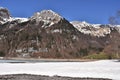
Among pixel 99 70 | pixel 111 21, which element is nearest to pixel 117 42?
pixel 111 21

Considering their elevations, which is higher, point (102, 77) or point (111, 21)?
point (111, 21)

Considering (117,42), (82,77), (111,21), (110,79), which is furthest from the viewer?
(117,42)

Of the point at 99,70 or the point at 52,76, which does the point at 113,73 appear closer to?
the point at 99,70

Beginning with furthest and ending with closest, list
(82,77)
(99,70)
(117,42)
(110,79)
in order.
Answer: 1. (117,42)
2. (99,70)
3. (82,77)
4. (110,79)

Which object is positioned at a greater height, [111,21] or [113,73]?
[111,21]

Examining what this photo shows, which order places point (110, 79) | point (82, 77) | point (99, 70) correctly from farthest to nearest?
1. point (99, 70)
2. point (82, 77)
3. point (110, 79)

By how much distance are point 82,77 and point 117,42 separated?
277ft

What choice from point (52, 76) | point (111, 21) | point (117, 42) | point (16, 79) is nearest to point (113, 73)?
point (52, 76)

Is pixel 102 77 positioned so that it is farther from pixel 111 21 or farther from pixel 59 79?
pixel 111 21

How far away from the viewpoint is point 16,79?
28359mm

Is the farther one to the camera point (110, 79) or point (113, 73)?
point (113, 73)

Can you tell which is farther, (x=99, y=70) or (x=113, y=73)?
(x=99, y=70)

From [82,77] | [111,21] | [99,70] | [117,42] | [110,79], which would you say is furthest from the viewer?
[117,42]

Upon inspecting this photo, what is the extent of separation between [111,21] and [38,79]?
71667mm
